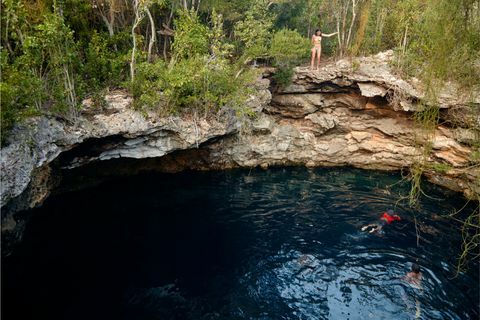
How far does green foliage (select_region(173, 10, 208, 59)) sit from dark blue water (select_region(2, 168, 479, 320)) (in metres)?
7.41

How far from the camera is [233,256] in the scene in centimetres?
1386

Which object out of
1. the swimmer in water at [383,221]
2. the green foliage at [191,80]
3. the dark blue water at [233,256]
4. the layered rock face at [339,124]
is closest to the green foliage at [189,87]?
the green foliage at [191,80]

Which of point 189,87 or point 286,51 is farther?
point 286,51

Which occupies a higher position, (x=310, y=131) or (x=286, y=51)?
(x=286, y=51)

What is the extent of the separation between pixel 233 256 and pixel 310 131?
12.6m

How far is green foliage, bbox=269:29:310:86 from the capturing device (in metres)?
21.8

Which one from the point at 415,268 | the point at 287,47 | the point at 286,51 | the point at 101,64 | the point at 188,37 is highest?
the point at 188,37

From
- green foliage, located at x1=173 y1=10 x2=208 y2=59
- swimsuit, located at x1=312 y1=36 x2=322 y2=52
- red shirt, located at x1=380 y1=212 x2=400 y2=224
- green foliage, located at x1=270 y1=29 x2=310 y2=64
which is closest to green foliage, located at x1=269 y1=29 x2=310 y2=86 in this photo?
green foliage, located at x1=270 y1=29 x2=310 y2=64

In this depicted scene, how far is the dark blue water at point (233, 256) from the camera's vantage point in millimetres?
11234

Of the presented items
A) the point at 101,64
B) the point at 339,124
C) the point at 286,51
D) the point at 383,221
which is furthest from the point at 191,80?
the point at 339,124

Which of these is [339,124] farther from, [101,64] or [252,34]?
→ [101,64]

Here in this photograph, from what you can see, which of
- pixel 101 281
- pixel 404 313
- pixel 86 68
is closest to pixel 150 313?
pixel 101 281

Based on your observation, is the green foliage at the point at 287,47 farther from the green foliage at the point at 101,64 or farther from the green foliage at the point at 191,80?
the green foliage at the point at 101,64

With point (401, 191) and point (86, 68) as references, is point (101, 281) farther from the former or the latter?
point (401, 191)
